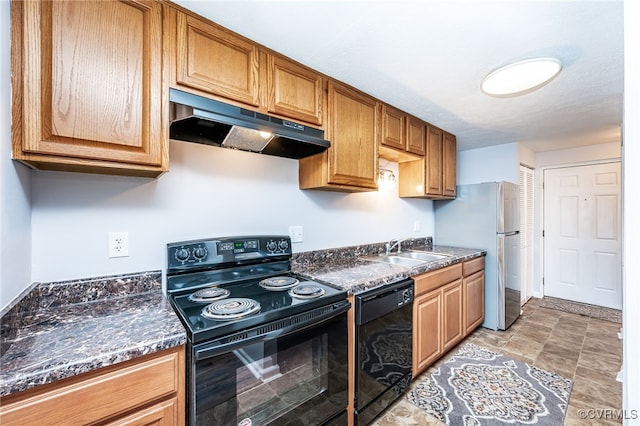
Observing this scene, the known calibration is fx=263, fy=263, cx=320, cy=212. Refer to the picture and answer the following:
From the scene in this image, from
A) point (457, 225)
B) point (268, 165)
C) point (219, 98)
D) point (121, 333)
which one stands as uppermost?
point (219, 98)

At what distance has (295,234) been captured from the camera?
194 centimetres

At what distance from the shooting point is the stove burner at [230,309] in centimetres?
104

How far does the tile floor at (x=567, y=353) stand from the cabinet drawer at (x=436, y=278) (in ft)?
2.34

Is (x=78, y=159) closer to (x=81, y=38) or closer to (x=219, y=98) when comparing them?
(x=81, y=38)

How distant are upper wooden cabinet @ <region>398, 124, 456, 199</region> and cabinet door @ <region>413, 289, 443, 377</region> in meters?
1.08

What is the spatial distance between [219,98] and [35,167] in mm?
796

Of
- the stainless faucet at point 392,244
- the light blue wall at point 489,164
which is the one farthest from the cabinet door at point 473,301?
the light blue wall at point 489,164

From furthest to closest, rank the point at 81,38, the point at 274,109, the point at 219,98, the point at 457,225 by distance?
the point at 457,225 → the point at 274,109 → the point at 219,98 → the point at 81,38

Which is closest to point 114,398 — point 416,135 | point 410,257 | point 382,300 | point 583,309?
A: point 382,300

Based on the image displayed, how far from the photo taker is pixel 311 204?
6.78ft

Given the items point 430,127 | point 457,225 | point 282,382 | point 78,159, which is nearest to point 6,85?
point 78,159

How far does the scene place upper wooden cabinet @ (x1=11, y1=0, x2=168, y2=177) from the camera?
2.94ft

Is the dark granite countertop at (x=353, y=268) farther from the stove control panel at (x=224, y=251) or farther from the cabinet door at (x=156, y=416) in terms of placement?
the cabinet door at (x=156, y=416)

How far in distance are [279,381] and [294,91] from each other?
153 centimetres
